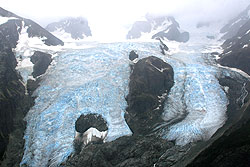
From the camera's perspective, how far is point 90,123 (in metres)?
27.4

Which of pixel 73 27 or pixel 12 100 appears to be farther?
pixel 73 27

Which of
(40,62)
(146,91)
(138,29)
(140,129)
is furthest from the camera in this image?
(138,29)

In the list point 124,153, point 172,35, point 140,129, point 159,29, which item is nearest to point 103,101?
point 140,129

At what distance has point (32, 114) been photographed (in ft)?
93.9

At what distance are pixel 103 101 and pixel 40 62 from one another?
48.9 ft

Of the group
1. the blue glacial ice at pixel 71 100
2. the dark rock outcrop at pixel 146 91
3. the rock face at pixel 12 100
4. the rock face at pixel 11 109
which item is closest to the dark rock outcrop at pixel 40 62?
the rock face at pixel 12 100

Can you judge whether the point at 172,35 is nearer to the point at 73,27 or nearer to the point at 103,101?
the point at 73,27

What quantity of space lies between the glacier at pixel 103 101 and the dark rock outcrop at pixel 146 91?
0.99 m

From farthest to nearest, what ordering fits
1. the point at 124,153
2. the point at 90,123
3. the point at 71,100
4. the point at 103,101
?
1. the point at 103,101
2. the point at 71,100
3. the point at 90,123
4. the point at 124,153

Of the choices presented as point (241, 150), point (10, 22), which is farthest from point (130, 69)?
point (10, 22)

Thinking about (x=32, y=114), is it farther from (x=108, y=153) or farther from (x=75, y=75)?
(x=108, y=153)

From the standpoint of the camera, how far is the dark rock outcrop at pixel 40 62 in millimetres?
36750

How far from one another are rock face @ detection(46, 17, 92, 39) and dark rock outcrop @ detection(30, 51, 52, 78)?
3436cm

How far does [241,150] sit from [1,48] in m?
35.2
